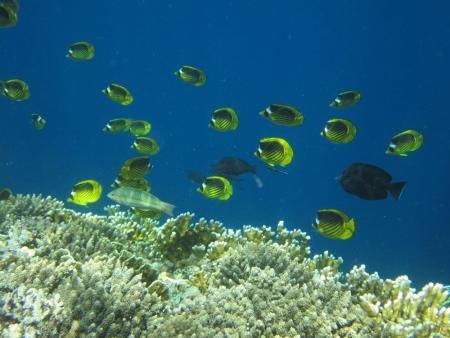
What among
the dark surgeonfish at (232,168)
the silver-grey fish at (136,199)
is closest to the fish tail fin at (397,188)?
the silver-grey fish at (136,199)

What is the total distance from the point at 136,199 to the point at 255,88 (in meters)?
58.7

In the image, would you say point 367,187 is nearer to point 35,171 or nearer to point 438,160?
point 35,171

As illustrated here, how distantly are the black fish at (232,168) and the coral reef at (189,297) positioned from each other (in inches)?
109

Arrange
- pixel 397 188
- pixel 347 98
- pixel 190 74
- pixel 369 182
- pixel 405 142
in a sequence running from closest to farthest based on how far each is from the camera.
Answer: pixel 397 188, pixel 369 182, pixel 405 142, pixel 347 98, pixel 190 74

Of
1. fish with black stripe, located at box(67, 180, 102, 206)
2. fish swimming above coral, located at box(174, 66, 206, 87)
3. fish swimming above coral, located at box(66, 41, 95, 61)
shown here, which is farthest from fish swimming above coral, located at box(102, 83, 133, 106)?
fish with black stripe, located at box(67, 180, 102, 206)

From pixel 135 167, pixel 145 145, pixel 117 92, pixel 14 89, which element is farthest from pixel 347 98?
pixel 14 89

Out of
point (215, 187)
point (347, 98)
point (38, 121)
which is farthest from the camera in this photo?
point (38, 121)

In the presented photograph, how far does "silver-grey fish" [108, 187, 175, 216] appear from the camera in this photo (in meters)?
5.11

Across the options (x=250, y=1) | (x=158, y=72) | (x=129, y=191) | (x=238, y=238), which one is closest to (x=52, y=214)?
(x=129, y=191)

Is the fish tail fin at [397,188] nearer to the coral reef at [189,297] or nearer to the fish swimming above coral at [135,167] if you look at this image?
the coral reef at [189,297]

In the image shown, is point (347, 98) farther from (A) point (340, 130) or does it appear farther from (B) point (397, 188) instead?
(B) point (397, 188)

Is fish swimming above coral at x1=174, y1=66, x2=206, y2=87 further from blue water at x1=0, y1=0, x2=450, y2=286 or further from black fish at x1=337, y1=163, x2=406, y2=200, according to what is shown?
blue water at x1=0, y1=0, x2=450, y2=286

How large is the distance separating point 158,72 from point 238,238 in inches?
2525

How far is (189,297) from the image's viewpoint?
13.7ft
